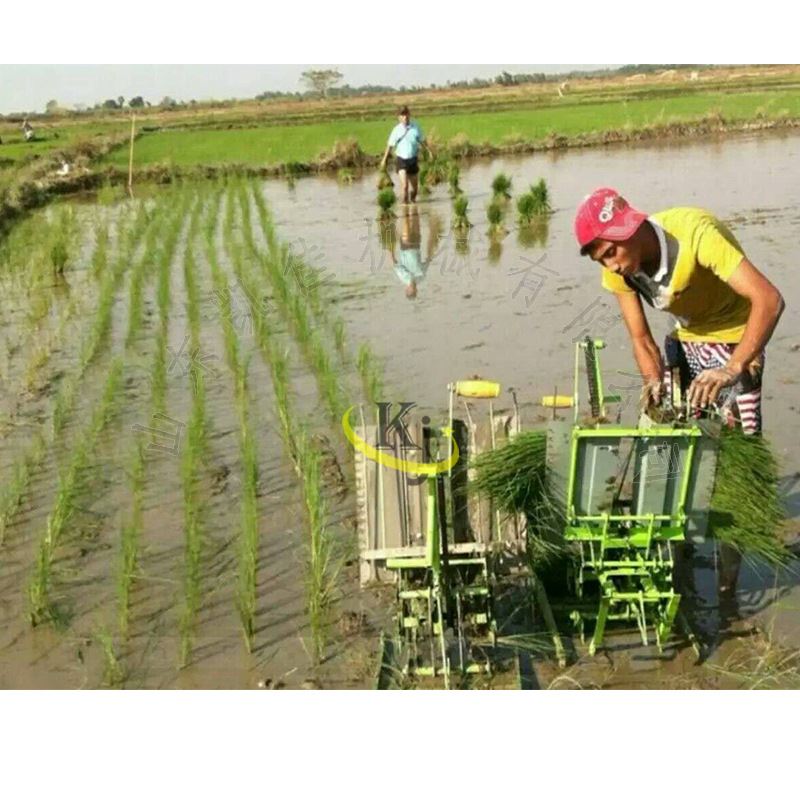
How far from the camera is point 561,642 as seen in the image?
9.75ft

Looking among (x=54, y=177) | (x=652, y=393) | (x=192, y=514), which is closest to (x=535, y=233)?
(x=54, y=177)

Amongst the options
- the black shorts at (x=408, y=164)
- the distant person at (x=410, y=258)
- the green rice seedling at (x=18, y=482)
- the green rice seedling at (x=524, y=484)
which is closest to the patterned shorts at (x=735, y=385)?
the green rice seedling at (x=524, y=484)

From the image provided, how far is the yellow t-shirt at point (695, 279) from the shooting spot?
2.81 meters

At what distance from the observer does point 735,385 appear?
10.1 ft

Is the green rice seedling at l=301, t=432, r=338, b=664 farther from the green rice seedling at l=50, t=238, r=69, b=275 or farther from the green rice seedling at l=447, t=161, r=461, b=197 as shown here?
the green rice seedling at l=447, t=161, r=461, b=197

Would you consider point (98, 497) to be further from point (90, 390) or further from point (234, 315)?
point (234, 315)

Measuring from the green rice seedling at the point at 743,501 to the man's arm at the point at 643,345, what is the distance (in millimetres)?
282

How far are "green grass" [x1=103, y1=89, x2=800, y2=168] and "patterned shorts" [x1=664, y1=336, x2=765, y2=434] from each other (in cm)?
868

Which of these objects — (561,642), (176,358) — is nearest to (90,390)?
(176,358)

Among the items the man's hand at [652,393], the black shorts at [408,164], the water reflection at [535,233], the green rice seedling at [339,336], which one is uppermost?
the black shorts at [408,164]

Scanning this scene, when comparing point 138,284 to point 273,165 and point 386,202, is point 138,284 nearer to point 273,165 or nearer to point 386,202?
point 386,202

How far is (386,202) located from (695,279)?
7183 millimetres

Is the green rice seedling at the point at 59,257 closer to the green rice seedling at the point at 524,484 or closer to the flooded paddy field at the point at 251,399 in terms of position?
the flooded paddy field at the point at 251,399

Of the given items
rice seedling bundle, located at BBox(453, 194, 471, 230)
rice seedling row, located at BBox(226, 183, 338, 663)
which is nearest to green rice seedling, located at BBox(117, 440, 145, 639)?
rice seedling row, located at BBox(226, 183, 338, 663)
